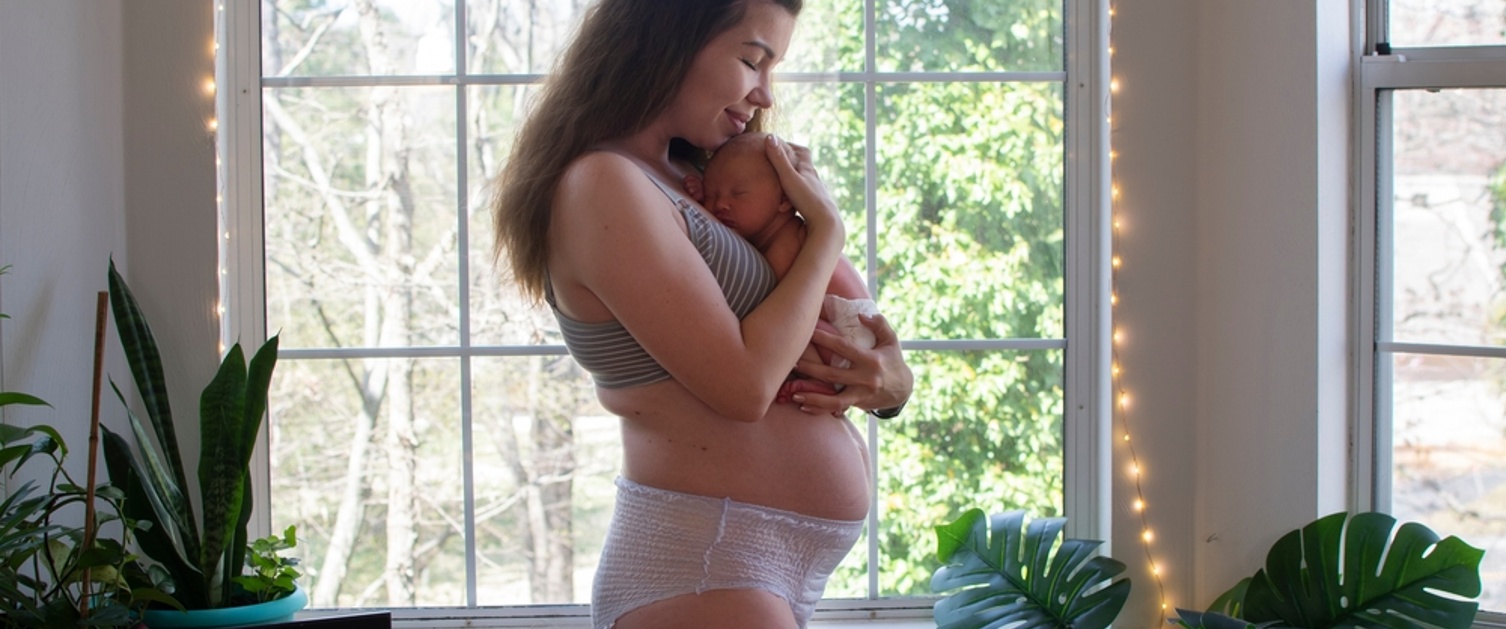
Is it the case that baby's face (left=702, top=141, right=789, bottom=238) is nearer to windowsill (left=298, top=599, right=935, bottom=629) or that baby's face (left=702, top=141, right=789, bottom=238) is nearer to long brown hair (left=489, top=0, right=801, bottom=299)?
long brown hair (left=489, top=0, right=801, bottom=299)

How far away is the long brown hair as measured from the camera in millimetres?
1448

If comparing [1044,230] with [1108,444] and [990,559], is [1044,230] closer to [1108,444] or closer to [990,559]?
[1108,444]

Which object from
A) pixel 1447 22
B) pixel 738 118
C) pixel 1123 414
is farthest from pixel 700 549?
pixel 1447 22

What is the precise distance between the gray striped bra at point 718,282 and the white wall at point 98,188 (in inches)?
36.7

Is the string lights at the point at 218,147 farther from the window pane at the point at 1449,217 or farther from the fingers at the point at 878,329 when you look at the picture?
the window pane at the point at 1449,217

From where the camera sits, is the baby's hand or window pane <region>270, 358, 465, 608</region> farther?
window pane <region>270, 358, 465, 608</region>

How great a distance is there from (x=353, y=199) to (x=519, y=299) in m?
0.35

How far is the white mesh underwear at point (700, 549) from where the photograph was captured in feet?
4.49

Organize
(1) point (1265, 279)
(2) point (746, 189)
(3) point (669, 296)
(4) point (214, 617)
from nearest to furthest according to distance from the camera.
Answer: (3) point (669, 296) < (2) point (746, 189) < (4) point (214, 617) < (1) point (1265, 279)

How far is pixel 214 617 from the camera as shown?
5.85ft

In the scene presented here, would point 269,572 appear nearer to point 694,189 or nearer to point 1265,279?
point 694,189

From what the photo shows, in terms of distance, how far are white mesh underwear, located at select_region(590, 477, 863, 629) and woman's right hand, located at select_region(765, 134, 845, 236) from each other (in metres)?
0.34

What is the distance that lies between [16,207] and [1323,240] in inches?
81.0

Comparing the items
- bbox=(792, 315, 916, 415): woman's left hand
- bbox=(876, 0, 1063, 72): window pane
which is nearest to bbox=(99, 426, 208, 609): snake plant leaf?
bbox=(792, 315, 916, 415): woman's left hand
